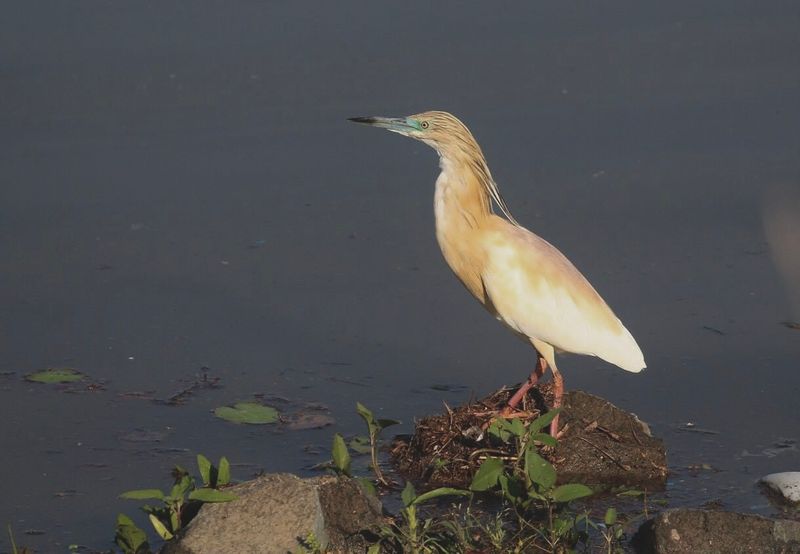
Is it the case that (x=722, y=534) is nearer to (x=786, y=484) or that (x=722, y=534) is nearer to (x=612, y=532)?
(x=612, y=532)

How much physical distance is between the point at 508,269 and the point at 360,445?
40.2 inches

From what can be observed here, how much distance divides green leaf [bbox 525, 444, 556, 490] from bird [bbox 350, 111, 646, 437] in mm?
1150

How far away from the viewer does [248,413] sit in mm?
5984

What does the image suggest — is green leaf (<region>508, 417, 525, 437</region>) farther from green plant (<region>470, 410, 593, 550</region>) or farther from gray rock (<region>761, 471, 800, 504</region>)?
gray rock (<region>761, 471, 800, 504</region>)

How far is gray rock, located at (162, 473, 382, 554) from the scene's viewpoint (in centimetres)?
446

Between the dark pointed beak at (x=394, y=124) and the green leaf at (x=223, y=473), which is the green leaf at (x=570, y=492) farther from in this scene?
the dark pointed beak at (x=394, y=124)

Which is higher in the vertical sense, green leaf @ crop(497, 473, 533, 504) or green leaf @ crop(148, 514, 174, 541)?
green leaf @ crop(497, 473, 533, 504)

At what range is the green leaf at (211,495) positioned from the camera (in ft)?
14.8

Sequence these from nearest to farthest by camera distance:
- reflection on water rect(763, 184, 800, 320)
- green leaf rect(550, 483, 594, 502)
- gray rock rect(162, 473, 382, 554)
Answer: gray rock rect(162, 473, 382, 554), green leaf rect(550, 483, 594, 502), reflection on water rect(763, 184, 800, 320)

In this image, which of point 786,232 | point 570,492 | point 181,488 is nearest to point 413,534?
point 570,492

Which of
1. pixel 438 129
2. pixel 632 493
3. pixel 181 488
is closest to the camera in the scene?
pixel 181 488

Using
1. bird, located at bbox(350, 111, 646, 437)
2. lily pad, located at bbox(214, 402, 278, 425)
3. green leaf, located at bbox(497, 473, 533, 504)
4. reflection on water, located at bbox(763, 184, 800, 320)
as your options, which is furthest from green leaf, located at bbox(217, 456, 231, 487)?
reflection on water, located at bbox(763, 184, 800, 320)

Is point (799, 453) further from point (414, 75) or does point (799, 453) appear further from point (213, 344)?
point (414, 75)

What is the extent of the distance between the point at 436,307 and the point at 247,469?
1817 millimetres
